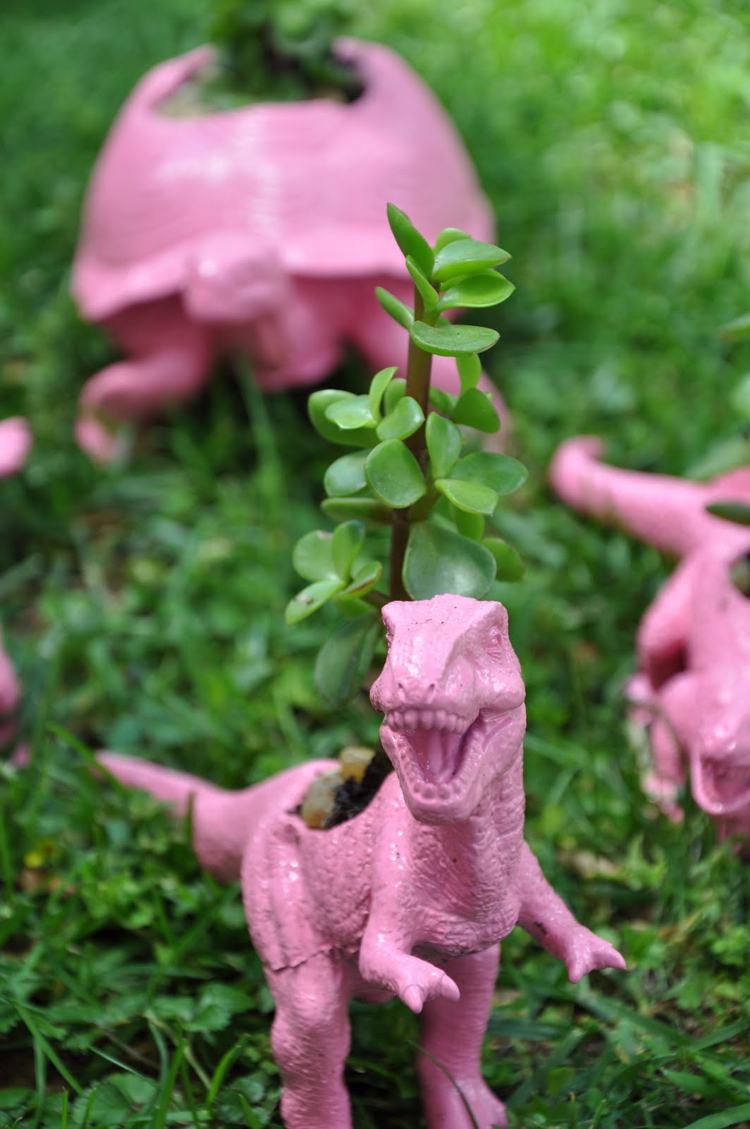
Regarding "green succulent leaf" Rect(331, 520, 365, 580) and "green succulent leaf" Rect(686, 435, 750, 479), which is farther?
"green succulent leaf" Rect(686, 435, 750, 479)

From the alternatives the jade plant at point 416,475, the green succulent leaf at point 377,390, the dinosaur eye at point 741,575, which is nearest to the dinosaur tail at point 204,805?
the jade plant at point 416,475

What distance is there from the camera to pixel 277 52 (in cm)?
231

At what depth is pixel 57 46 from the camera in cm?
348

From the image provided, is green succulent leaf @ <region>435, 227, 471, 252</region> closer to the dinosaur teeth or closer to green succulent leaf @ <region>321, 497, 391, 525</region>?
green succulent leaf @ <region>321, 497, 391, 525</region>

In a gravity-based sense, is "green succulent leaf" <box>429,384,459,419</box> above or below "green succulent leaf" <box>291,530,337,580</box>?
above

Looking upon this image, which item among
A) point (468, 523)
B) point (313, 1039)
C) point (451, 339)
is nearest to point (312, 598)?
point (468, 523)

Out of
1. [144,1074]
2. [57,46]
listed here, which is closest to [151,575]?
[144,1074]

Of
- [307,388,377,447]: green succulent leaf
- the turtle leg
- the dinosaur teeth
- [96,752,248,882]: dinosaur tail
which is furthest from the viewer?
the turtle leg

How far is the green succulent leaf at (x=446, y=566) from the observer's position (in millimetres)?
1109

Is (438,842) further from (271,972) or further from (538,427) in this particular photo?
(538,427)

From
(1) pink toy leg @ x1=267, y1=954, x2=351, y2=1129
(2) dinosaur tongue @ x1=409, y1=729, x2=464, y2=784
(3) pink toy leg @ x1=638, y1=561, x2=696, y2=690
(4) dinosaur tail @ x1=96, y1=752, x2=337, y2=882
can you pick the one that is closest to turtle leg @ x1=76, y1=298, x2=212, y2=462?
(4) dinosaur tail @ x1=96, y1=752, x2=337, y2=882

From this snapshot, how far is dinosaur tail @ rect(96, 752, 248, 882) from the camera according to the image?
4.54 feet

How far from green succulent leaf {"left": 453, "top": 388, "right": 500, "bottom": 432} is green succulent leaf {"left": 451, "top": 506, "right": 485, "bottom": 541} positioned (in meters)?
0.08

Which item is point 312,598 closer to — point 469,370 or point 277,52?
point 469,370
